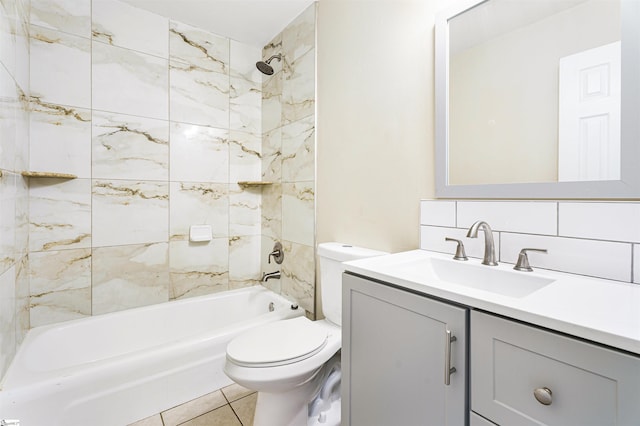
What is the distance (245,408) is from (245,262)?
1.10 metres

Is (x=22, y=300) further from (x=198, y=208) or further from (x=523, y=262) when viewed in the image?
(x=523, y=262)

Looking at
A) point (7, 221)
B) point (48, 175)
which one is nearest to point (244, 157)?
point (48, 175)

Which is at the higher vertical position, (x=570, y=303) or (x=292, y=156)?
(x=292, y=156)

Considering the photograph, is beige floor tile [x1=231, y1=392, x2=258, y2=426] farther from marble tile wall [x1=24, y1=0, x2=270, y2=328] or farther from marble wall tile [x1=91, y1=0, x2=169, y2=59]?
marble wall tile [x1=91, y1=0, x2=169, y2=59]

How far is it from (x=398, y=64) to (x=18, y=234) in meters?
2.02

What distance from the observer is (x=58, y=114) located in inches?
67.3

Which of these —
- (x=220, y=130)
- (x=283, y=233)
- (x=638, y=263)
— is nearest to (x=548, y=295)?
(x=638, y=263)

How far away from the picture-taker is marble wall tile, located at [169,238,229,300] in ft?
6.95

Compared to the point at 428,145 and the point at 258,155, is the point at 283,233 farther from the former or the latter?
the point at 428,145

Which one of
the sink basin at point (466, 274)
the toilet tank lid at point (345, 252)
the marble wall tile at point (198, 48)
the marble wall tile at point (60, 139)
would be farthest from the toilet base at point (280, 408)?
the marble wall tile at point (198, 48)

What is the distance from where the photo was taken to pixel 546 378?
55 cm

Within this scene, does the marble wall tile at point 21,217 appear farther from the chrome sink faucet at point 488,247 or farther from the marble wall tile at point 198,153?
the chrome sink faucet at point 488,247

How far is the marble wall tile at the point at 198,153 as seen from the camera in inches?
82.8

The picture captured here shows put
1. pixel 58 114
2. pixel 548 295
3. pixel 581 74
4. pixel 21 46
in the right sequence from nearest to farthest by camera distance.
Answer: pixel 548 295 → pixel 581 74 → pixel 21 46 → pixel 58 114
